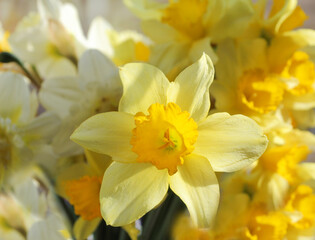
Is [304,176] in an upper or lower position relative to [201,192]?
lower

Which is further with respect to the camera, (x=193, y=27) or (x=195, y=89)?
(x=193, y=27)

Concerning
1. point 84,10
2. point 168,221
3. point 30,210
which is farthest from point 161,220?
point 84,10

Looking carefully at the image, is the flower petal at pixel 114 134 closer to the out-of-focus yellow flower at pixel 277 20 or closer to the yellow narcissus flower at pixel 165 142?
the yellow narcissus flower at pixel 165 142

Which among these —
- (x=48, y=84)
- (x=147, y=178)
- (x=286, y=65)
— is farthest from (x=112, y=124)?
(x=286, y=65)

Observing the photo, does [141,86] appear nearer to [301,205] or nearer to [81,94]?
[81,94]

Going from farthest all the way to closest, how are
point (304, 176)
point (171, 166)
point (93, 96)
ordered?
1. point (304, 176)
2. point (93, 96)
3. point (171, 166)

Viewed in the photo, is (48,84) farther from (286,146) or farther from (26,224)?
(286,146)
